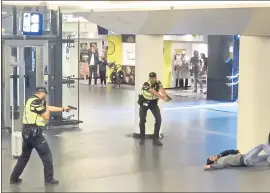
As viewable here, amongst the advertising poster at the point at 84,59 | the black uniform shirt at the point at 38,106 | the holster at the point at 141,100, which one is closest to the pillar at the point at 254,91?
the holster at the point at 141,100

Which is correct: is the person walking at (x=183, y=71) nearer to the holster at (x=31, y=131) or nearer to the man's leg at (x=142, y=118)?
the man's leg at (x=142, y=118)

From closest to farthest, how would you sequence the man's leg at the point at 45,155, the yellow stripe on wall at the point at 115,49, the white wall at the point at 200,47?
the man's leg at the point at 45,155, the white wall at the point at 200,47, the yellow stripe on wall at the point at 115,49

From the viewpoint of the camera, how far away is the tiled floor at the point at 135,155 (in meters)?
4.28

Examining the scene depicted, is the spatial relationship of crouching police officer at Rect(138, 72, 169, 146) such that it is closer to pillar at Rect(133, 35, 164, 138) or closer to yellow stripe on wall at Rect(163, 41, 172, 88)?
pillar at Rect(133, 35, 164, 138)

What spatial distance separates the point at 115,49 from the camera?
952 inches

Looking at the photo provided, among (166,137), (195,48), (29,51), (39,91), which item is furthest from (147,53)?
(195,48)

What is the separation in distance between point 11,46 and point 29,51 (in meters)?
0.67

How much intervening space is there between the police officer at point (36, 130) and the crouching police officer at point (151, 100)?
3598mm

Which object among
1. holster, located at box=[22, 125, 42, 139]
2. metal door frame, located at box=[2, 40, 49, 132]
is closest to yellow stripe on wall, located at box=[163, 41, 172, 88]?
metal door frame, located at box=[2, 40, 49, 132]

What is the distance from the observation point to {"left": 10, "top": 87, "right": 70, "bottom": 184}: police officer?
7.08 metres

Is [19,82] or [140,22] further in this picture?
[19,82]

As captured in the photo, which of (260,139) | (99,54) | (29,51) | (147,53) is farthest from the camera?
(99,54)

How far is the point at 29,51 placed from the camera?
1271 cm

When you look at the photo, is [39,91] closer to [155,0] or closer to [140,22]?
[140,22]
